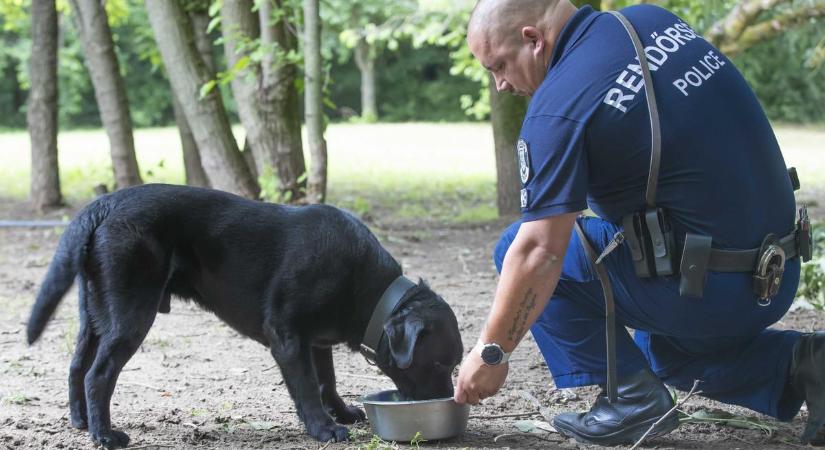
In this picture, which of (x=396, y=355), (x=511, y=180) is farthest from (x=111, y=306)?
(x=511, y=180)

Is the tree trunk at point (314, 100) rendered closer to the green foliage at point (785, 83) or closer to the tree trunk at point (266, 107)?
the tree trunk at point (266, 107)

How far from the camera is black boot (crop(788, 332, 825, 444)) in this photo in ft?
11.3

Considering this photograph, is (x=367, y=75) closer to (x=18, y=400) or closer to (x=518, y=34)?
(x=18, y=400)

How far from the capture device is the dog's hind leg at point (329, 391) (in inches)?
162

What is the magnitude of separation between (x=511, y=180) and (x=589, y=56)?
6205 millimetres

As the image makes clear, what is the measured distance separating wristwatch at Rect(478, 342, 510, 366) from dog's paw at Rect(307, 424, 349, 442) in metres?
0.83

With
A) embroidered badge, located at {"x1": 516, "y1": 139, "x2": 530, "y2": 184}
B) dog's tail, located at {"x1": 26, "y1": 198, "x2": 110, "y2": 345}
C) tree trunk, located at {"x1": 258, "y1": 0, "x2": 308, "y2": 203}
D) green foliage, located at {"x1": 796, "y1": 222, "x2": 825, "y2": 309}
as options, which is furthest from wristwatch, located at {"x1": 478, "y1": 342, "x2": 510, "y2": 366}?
tree trunk, located at {"x1": 258, "y1": 0, "x2": 308, "y2": 203}

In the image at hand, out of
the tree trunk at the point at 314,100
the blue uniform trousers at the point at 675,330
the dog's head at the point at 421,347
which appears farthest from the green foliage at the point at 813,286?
the tree trunk at the point at 314,100

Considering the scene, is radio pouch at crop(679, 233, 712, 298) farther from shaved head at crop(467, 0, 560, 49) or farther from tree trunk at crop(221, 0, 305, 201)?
tree trunk at crop(221, 0, 305, 201)

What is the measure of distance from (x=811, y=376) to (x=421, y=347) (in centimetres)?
145

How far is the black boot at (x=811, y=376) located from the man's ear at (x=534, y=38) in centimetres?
→ 147

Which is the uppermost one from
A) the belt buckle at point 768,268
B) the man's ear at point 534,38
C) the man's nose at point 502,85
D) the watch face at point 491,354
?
the man's ear at point 534,38

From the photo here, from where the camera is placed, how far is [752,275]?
3271 millimetres

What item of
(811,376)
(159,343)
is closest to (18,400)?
(159,343)
